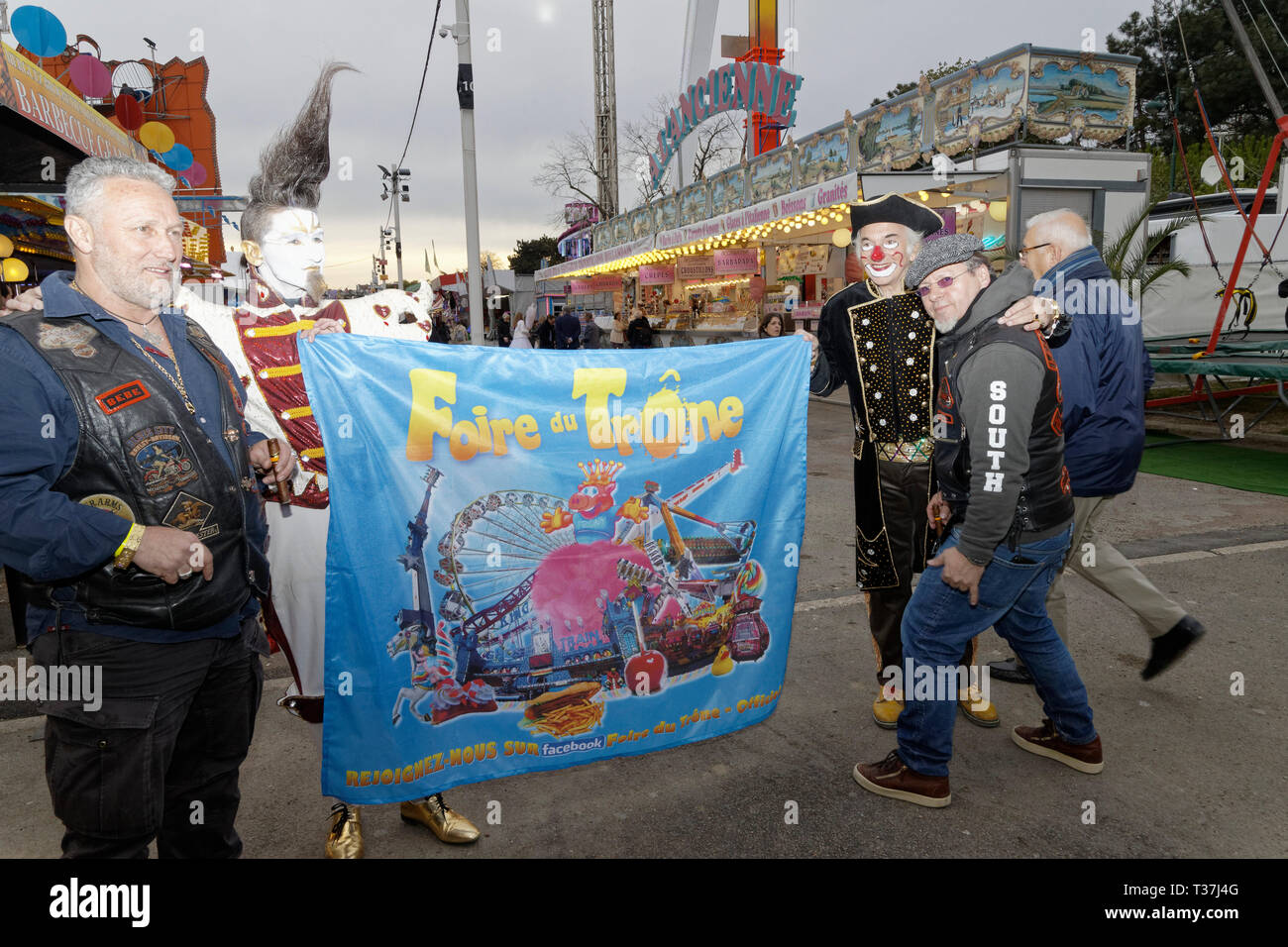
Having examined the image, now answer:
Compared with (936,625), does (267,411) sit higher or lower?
higher

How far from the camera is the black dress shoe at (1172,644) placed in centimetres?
364

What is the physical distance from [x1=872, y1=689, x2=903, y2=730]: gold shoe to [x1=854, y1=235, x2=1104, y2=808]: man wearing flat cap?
451mm

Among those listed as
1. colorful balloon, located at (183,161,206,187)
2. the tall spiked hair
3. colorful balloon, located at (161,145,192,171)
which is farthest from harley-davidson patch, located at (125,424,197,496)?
colorful balloon, located at (183,161,206,187)

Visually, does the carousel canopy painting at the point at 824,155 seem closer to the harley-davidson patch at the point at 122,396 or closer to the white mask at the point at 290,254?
the white mask at the point at 290,254

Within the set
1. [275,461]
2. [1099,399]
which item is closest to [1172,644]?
[1099,399]

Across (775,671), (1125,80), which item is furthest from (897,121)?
(775,671)

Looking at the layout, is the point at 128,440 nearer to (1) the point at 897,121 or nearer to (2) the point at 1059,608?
(2) the point at 1059,608

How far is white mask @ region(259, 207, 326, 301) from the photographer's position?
2.92m

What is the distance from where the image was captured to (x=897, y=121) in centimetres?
1197

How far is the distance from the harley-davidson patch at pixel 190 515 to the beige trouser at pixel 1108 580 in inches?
133

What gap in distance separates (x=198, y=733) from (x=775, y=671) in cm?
202

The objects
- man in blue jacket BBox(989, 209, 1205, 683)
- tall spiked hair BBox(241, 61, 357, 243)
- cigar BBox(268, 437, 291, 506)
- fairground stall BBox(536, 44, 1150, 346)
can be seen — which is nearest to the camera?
cigar BBox(268, 437, 291, 506)

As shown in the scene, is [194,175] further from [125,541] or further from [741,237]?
[125,541]

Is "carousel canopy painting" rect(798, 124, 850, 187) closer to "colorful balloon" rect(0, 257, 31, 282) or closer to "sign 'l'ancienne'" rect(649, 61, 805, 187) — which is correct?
"sign 'l'ancienne'" rect(649, 61, 805, 187)
